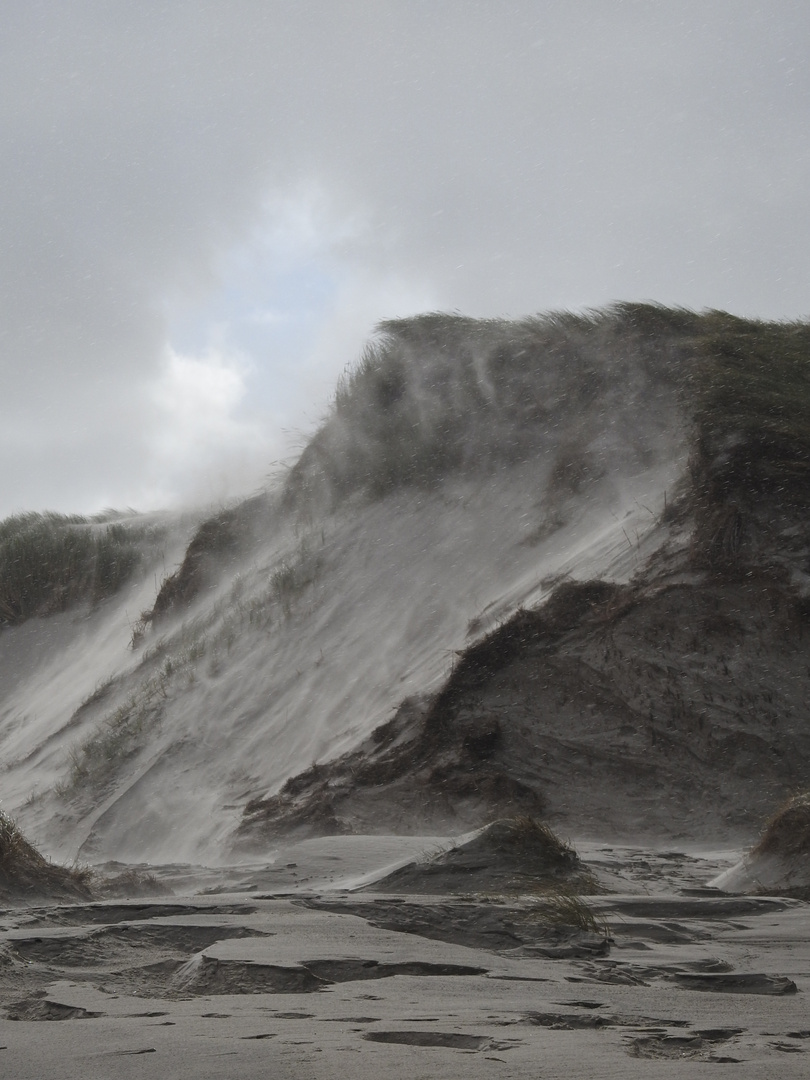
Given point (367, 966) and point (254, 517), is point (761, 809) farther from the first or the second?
point (254, 517)

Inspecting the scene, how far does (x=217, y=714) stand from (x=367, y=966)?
8664 mm

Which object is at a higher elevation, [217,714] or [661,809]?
[217,714]

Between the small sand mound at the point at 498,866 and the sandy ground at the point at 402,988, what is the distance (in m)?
0.13

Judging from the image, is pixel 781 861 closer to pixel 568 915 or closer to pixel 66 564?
pixel 568 915

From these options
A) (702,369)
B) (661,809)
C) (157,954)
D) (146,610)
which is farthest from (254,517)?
(157,954)

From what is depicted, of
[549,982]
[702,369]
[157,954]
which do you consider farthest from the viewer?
[702,369]

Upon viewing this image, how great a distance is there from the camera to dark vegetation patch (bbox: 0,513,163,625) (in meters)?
18.9

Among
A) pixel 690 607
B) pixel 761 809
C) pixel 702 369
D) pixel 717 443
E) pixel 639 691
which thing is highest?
pixel 702 369

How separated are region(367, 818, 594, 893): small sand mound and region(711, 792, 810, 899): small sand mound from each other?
2.75 feet

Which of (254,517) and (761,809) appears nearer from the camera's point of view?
(761,809)

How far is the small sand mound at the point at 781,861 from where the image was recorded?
5.57 m

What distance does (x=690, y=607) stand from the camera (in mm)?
9352

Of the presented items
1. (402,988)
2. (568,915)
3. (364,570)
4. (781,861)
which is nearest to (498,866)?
(568,915)

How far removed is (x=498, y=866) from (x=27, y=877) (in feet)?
9.09
